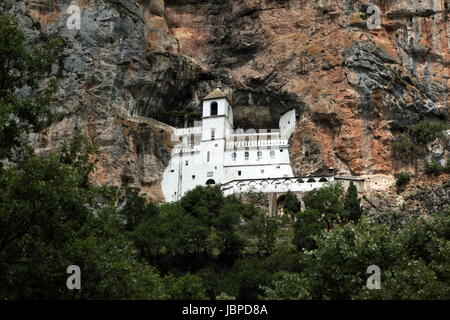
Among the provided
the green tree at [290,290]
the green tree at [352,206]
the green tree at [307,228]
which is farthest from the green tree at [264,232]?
the green tree at [290,290]

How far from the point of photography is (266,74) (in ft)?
231

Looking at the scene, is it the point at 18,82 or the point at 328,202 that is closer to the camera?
the point at 18,82

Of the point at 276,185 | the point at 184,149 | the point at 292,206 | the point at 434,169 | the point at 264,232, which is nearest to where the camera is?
the point at 264,232

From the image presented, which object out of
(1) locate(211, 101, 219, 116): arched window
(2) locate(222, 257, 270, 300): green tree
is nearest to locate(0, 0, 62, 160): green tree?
(2) locate(222, 257, 270, 300): green tree

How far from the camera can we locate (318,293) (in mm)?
28969

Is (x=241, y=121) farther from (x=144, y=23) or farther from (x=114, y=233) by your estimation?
(x=114, y=233)

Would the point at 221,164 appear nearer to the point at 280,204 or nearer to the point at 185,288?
the point at 280,204

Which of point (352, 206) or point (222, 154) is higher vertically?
point (222, 154)

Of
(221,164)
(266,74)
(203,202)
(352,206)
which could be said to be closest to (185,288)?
(203,202)

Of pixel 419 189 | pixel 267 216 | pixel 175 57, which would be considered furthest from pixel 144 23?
pixel 419 189

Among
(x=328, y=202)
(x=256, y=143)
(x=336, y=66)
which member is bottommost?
(x=328, y=202)

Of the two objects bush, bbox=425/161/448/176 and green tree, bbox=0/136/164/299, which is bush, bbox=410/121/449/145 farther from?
green tree, bbox=0/136/164/299

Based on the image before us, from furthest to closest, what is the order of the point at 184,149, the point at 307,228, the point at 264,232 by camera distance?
1. the point at 184,149
2. the point at 264,232
3. the point at 307,228
